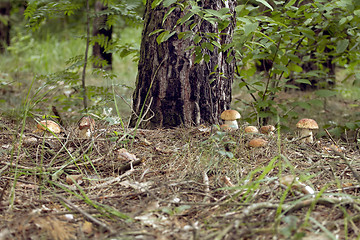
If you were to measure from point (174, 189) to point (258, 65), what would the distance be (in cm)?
426

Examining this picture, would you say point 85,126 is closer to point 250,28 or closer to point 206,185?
point 206,185

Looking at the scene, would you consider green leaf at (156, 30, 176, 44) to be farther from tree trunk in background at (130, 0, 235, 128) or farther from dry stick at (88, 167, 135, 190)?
dry stick at (88, 167, 135, 190)

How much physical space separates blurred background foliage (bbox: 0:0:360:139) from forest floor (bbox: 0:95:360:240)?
1.33 ft

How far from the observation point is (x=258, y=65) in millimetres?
5652

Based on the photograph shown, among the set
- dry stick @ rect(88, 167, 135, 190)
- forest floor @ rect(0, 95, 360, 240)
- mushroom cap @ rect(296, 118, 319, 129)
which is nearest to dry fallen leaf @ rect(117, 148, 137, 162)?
forest floor @ rect(0, 95, 360, 240)

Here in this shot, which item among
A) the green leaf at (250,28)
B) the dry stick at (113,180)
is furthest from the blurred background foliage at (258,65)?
the dry stick at (113,180)

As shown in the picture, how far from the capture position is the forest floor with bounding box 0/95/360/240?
143 cm

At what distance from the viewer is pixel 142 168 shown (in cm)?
213

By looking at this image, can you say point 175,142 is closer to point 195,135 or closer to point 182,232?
point 195,135

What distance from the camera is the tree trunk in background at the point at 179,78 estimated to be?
9.16 feet

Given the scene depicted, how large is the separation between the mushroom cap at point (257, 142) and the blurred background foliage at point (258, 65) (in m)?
0.42

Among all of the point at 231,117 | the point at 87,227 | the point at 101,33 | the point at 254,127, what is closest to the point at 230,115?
the point at 231,117

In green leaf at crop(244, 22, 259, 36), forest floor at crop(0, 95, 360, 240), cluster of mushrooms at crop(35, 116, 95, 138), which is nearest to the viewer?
forest floor at crop(0, 95, 360, 240)

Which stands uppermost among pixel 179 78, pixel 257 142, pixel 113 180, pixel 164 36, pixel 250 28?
pixel 250 28
